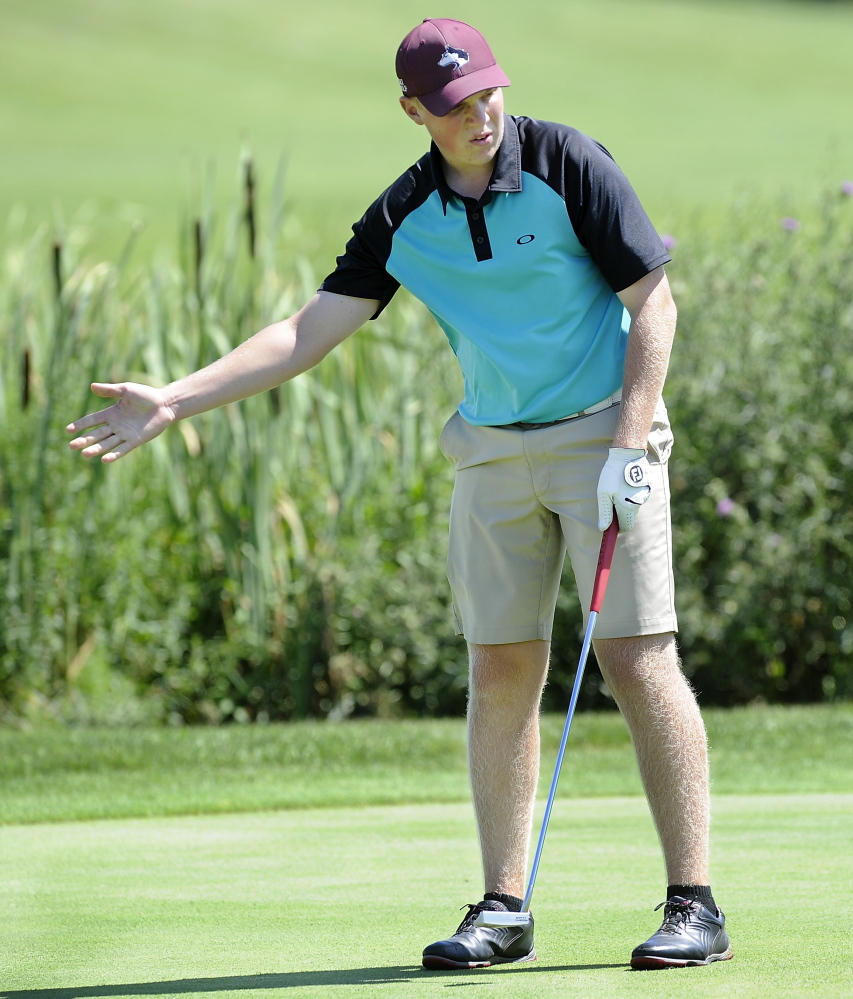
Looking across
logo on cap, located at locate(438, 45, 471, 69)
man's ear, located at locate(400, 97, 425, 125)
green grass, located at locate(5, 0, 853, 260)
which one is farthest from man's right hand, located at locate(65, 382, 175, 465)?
green grass, located at locate(5, 0, 853, 260)

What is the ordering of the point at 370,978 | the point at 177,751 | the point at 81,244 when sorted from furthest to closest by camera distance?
the point at 81,244
the point at 177,751
the point at 370,978

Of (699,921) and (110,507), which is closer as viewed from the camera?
(699,921)

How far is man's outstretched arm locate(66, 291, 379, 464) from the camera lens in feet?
10.3

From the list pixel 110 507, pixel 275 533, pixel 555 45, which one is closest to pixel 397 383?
pixel 275 533

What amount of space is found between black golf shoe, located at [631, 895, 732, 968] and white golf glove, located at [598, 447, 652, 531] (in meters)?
0.71

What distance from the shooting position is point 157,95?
38438 millimetres

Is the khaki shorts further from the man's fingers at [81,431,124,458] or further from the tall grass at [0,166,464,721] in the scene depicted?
the tall grass at [0,166,464,721]

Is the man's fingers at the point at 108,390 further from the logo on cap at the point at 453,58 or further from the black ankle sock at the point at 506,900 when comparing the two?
the black ankle sock at the point at 506,900

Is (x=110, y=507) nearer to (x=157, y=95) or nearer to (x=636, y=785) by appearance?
(x=636, y=785)

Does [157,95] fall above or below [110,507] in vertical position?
above

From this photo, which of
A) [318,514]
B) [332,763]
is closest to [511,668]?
[332,763]

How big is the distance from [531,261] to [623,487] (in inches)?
18.4

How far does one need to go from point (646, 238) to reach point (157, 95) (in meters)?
37.2

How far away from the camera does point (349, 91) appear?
3938cm
